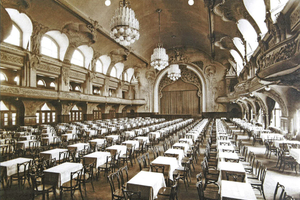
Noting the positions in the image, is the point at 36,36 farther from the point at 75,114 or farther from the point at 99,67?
the point at 99,67

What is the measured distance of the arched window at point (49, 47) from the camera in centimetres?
1598

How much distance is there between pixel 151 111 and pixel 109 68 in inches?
402

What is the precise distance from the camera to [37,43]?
46.5 feet

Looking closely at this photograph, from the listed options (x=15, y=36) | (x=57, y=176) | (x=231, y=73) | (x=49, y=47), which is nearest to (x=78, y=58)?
(x=49, y=47)

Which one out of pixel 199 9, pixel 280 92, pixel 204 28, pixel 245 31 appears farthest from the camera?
pixel 204 28

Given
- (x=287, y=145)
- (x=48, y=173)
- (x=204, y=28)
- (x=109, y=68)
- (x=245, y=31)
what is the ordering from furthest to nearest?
1. (x=109, y=68)
2. (x=204, y=28)
3. (x=245, y=31)
4. (x=287, y=145)
5. (x=48, y=173)

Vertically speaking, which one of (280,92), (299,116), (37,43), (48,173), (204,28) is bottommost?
(48,173)

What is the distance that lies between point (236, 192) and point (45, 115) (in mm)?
17156

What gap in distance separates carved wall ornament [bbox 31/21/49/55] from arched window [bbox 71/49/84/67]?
512 centimetres

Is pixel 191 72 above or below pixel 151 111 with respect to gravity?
above

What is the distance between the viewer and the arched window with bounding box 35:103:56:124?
16.0 meters

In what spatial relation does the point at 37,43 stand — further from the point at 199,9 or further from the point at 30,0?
the point at 199,9

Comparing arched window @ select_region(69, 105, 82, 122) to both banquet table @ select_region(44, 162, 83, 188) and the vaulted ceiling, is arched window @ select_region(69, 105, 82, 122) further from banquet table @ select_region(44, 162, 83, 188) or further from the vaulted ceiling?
banquet table @ select_region(44, 162, 83, 188)

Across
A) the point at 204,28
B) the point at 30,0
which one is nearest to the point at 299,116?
the point at 204,28
